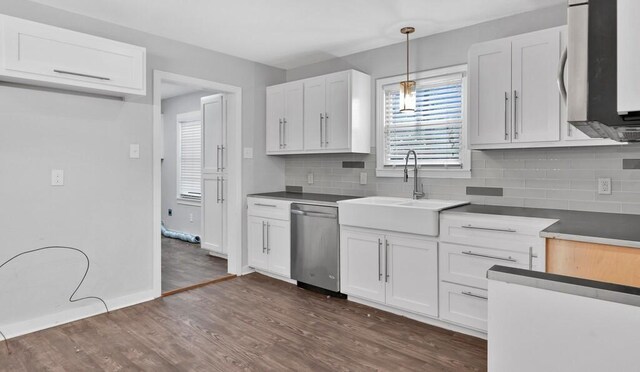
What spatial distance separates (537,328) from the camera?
784 mm

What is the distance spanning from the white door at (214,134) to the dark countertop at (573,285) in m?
4.40

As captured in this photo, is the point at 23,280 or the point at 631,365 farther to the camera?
the point at 23,280

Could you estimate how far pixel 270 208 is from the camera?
4055mm

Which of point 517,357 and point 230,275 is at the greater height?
point 517,357

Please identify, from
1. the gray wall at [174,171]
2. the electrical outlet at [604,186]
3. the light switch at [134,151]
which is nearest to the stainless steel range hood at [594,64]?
the electrical outlet at [604,186]

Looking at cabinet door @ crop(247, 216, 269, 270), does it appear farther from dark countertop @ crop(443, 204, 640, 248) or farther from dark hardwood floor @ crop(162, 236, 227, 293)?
dark countertop @ crop(443, 204, 640, 248)

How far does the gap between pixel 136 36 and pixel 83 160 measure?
117cm

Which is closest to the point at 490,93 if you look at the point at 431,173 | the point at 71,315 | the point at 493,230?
the point at 431,173

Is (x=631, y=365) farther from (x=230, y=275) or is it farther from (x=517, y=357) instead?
(x=230, y=275)

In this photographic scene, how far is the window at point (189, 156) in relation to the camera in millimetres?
6297

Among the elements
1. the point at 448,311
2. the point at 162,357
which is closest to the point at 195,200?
the point at 162,357

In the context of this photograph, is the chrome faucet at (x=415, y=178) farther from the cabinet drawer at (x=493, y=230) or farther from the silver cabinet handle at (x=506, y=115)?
the silver cabinet handle at (x=506, y=115)

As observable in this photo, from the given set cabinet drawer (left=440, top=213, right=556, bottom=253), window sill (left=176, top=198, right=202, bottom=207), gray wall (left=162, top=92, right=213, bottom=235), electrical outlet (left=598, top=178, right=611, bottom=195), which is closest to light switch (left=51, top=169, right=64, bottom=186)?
cabinet drawer (left=440, top=213, right=556, bottom=253)

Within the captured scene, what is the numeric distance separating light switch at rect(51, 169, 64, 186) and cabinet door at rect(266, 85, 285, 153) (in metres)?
2.09
